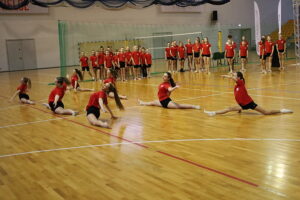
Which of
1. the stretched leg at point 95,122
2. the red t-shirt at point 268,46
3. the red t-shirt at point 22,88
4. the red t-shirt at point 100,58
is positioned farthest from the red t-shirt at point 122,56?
the stretched leg at point 95,122

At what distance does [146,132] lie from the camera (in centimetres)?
615

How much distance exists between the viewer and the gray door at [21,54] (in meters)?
25.5

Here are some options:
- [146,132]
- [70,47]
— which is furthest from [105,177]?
[70,47]

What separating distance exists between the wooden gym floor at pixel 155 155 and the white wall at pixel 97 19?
1856 centimetres

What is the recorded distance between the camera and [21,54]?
2605cm

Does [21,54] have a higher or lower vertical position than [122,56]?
higher

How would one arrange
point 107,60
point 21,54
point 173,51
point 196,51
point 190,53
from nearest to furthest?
point 107,60 → point 196,51 → point 173,51 → point 190,53 → point 21,54

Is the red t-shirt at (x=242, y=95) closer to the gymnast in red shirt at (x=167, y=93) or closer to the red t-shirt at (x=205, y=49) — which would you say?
the gymnast in red shirt at (x=167, y=93)

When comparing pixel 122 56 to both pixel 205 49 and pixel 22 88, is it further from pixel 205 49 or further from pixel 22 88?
pixel 22 88

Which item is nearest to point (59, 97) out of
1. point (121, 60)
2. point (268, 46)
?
point (121, 60)

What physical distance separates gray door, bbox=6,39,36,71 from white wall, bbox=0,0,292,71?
1.17 ft

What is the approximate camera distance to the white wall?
25109 mm

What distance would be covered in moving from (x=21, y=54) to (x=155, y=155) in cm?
2372

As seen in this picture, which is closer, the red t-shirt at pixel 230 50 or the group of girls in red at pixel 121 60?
the group of girls in red at pixel 121 60
